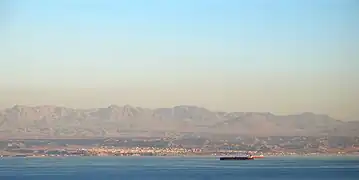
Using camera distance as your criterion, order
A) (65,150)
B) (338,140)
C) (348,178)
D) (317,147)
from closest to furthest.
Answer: (348,178), (338,140), (317,147), (65,150)

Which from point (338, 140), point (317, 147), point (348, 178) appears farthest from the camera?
point (317, 147)

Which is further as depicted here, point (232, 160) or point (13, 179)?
point (232, 160)

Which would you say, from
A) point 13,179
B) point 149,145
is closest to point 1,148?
point 149,145

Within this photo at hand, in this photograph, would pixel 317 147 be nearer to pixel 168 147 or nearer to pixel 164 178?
pixel 168 147

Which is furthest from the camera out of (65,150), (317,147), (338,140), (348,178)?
(65,150)

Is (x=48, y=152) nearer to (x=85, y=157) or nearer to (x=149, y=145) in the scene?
(x=85, y=157)

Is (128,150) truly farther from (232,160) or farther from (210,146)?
(232,160)

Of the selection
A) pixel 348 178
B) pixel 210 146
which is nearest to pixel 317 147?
pixel 210 146

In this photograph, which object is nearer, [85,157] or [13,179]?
[13,179]
